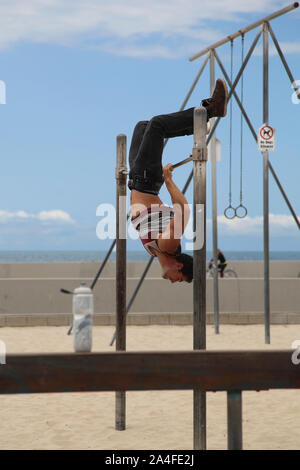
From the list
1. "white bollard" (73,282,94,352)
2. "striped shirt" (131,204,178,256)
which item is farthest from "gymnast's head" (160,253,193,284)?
"white bollard" (73,282,94,352)

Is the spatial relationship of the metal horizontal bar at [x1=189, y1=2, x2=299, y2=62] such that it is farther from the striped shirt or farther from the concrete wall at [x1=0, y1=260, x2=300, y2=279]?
the concrete wall at [x1=0, y1=260, x2=300, y2=279]

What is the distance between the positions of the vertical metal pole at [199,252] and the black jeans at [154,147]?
94mm

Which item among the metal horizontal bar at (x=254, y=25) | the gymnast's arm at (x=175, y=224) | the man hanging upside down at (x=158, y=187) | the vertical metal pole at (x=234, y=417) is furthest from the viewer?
the metal horizontal bar at (x=254, y=25)

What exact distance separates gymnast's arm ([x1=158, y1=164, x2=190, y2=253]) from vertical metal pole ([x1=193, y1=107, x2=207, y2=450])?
233 mm

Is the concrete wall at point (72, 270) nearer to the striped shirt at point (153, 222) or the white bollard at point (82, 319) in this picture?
the striped shirt at point (153, 222)

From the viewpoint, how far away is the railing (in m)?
3.92

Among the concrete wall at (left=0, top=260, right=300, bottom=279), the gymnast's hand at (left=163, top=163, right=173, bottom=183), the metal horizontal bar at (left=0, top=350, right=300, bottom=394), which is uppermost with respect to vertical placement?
the gymnast's hand at (left=163, top=163, right=173, bottom=183)

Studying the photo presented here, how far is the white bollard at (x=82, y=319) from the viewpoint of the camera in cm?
404

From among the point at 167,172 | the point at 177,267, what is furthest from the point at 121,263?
the point at 167,172

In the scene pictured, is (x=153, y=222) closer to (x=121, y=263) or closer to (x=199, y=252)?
(x=199, y=252)

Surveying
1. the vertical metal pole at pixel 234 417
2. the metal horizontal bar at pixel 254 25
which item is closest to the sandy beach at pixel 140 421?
the vertical metal pole at pixel 234 417

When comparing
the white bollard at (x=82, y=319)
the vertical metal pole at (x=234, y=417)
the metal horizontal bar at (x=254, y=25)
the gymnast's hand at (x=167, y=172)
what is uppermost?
the metal horizontal bar at (x=254, y=25)

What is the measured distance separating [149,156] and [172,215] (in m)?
0.49

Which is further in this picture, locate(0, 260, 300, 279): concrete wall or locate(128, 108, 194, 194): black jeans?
locate(0, 260, 300, 279): concrete wall
